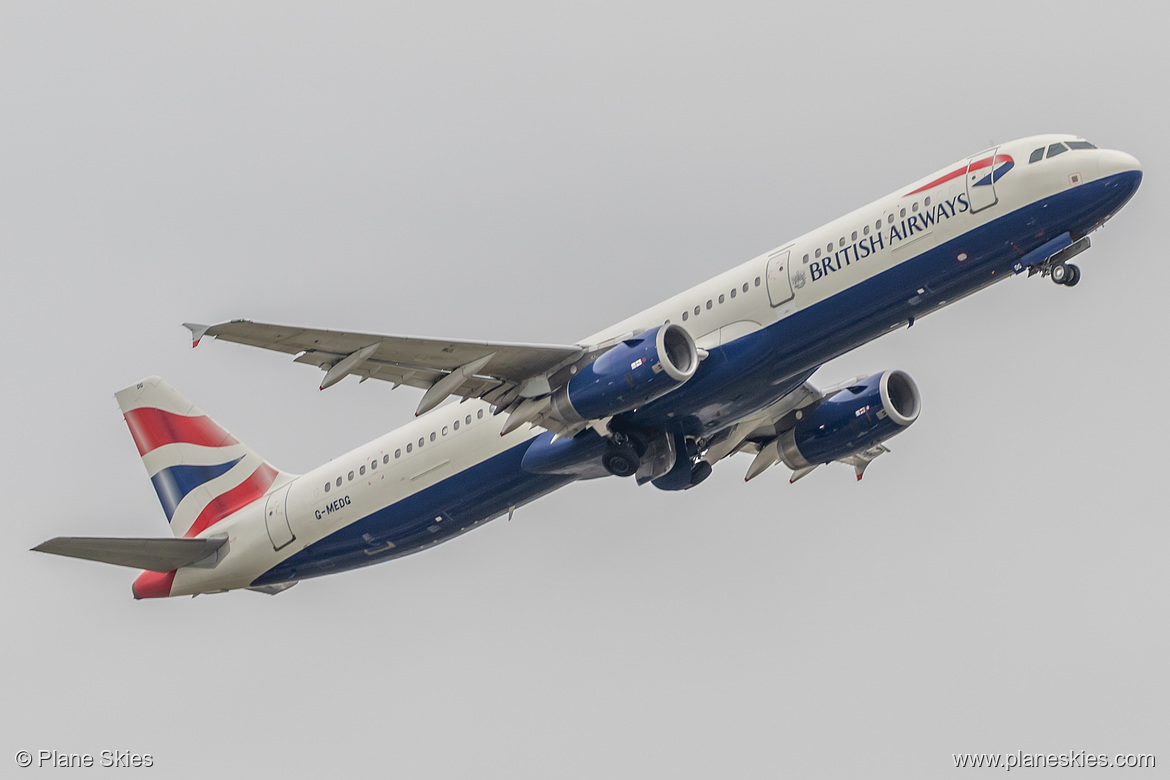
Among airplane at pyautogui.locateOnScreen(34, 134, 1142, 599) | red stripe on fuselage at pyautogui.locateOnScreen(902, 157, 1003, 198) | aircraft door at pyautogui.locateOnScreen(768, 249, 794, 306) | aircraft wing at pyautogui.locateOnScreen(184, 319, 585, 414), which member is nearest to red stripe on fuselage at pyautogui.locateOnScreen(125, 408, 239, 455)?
airplane at pyautogui.locateOnScreen(34, 134, 1142, 599)

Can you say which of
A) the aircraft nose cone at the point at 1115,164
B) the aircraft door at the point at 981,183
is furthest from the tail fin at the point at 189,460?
the aircraft nose cone at the point at 1115,164

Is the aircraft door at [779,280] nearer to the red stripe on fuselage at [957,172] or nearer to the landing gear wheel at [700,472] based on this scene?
the red stripe on fuselage at [957,172]

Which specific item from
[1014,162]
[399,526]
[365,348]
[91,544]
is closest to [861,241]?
[1014,162]

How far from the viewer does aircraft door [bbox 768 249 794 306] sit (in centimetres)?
3378

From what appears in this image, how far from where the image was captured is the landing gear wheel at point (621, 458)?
36188mm

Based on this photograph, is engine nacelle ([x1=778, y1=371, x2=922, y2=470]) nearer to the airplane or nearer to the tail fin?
the airplane

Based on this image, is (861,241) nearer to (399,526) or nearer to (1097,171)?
(1097,171)

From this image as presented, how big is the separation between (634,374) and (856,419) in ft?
31.6

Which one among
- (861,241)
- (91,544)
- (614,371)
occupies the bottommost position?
(91,544)

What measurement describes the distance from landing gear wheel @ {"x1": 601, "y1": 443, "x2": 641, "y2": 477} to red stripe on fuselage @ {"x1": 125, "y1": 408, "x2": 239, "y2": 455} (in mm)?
13710

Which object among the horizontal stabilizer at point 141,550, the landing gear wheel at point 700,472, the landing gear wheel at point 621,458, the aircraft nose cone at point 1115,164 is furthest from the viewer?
the landing gear wheel at point 700,472

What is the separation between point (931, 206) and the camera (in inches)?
1298

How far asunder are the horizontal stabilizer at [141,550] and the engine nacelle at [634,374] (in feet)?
44.2

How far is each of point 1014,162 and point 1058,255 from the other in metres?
2.36
